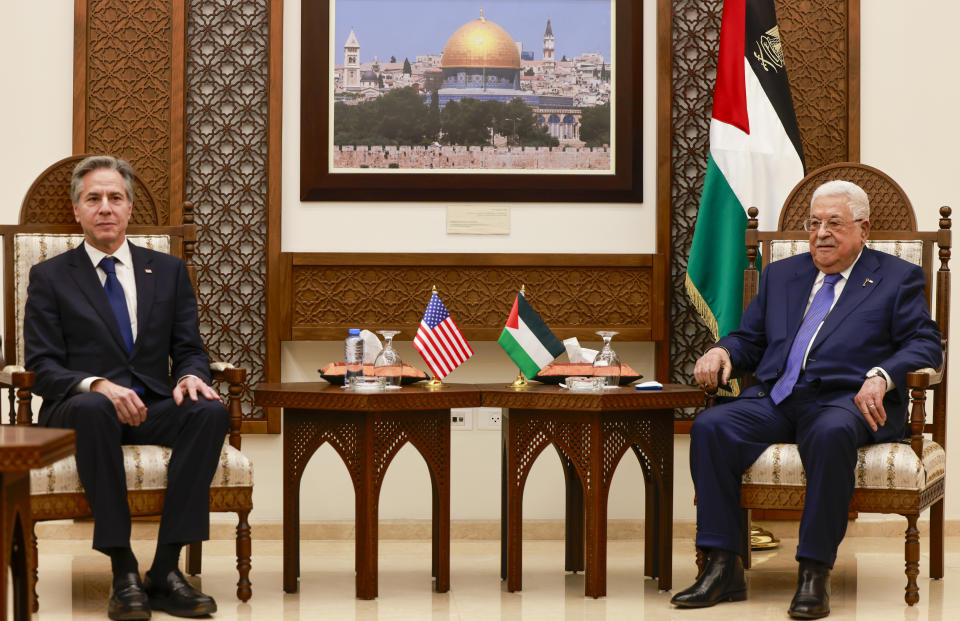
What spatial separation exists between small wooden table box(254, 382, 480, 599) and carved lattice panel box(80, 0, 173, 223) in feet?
4.84

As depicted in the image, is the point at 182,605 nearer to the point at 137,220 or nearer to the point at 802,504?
the point at 137,220

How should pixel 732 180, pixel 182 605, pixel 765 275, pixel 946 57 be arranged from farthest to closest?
pixel 946 57, pixel 732 180, pixel 765 275, pixel 182 605

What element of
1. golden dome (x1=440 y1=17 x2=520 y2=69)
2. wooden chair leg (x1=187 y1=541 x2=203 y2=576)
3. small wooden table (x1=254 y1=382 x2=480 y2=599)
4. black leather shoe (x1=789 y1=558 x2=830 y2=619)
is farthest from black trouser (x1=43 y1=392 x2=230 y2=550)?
golden dome (x1=440 y1=17 x2=520 y2=69)

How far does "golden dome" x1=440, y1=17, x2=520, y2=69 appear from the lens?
4.69m

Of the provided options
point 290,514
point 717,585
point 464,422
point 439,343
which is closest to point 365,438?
point 290,514

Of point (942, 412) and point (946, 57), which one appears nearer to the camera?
point (942, 412)

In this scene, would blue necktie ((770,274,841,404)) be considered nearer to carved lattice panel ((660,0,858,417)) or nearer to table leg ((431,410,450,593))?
carved lattice panel ((660,0,858,417))

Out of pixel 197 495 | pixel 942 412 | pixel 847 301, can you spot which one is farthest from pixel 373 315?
pixel 942 412

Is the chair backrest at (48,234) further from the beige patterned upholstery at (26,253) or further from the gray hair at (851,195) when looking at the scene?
the gray hair at (851,195)

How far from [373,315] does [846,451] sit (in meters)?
2.08

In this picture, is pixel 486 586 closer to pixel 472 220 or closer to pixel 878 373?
pixel 878 373

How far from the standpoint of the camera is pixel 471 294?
4.64 metres

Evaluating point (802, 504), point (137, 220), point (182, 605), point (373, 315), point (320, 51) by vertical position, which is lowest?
point (182, 605)

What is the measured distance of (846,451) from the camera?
10.8 ft
